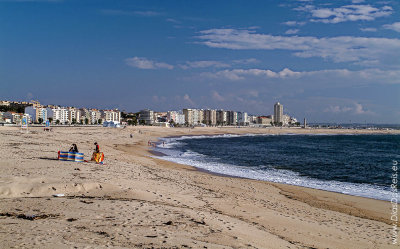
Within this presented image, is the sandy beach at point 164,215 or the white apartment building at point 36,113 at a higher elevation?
the white apartment building at point 36,113

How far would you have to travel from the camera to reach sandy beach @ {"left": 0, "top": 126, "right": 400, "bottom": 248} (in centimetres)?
547

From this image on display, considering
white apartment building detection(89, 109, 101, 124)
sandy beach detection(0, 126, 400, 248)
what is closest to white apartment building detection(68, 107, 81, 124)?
white apartment building detection(89, 109, 101, 124)

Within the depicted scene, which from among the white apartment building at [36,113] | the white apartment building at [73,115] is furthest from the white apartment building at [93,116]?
the white apartment building at [36,113]

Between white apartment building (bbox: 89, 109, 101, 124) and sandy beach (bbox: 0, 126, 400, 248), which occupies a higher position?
white apartment building (bbox: 89, 109, 101, 124)

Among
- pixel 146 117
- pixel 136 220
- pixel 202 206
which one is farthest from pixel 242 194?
pixel 146 117

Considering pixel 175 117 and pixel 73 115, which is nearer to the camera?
pixel 73 115

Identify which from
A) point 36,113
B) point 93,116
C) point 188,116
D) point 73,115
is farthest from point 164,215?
point 188,116

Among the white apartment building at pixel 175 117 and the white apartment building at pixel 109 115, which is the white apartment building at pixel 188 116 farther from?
the white apartment building at pixel 109 115

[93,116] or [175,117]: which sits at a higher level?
[175,117]

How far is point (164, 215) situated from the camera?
23.6 ft

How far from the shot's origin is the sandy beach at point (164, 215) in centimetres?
547

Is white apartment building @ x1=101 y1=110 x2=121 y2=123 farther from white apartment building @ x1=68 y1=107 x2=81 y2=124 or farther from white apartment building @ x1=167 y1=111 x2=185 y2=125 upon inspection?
white apartment building @ x1=167 y1=111 x2=185 y2=125

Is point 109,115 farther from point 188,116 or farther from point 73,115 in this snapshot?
point 188,116

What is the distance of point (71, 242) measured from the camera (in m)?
4.97
